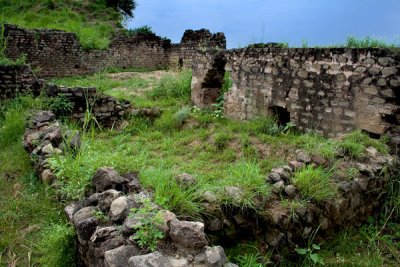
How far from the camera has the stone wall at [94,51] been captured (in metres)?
→ 14.0

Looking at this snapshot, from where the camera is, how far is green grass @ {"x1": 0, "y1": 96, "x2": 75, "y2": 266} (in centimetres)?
334

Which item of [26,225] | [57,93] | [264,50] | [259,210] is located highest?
[264,50]

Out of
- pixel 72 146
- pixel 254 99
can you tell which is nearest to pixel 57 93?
pixel 72 146

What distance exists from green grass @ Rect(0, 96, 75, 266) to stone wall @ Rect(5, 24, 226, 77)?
26.5 feet

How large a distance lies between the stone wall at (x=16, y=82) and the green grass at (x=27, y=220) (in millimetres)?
2464

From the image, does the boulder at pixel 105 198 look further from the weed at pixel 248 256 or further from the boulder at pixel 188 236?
the weed at pixel 248 256

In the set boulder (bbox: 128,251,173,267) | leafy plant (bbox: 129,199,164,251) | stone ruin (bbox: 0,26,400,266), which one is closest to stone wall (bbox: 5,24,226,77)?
stone ruin (bbox: 0,26,400,266)

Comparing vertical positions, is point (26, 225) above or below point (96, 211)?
below

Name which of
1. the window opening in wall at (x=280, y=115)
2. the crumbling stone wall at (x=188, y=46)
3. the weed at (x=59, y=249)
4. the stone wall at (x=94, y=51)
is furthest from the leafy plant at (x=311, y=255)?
the crumbling stone wall at (x=188, y=46)

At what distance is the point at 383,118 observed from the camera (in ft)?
18.8

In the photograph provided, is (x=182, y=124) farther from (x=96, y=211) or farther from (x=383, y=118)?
(x=96, y=211)

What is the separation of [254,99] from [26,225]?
17.9 feet

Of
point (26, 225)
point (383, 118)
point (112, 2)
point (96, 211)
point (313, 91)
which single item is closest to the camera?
point (96, 211)

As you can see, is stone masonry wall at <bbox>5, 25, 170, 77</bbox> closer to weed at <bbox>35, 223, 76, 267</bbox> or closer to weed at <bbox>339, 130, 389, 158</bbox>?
weed at <bbox>339, 130, 389, 158</bbox>
